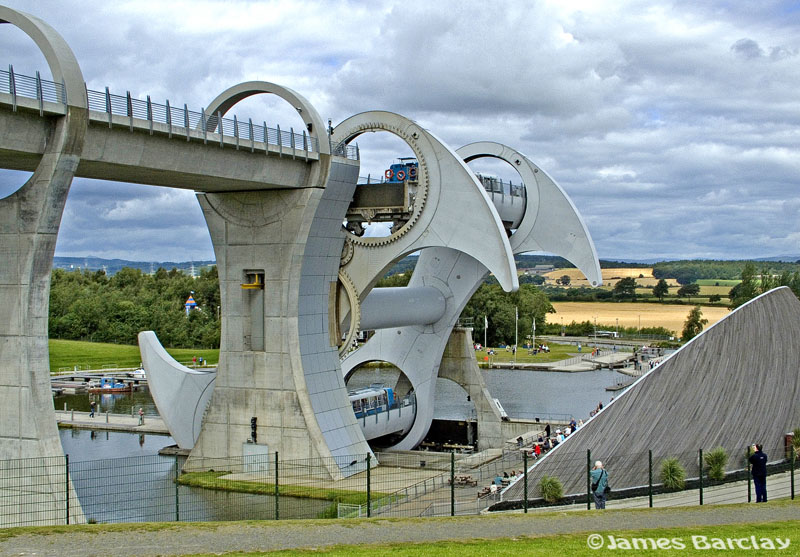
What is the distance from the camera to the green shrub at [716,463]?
20891 mm

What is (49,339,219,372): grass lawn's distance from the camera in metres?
72.2

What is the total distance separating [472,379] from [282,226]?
1349cm

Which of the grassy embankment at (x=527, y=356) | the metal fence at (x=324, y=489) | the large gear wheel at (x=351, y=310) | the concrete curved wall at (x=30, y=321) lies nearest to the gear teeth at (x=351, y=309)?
the large gear wheel at (x=351, y=310)

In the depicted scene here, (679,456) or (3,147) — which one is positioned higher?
(3,147)

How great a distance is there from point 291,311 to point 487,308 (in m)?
66.5

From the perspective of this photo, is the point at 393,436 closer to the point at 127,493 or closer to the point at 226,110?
the point at 127,493

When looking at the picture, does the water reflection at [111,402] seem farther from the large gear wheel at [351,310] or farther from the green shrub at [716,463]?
the green shrub at [716,463]

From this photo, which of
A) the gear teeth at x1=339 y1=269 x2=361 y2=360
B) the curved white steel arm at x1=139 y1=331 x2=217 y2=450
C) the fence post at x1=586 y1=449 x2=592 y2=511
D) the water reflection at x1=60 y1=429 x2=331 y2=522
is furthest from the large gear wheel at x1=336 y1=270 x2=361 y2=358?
the fence post at x1=586 y1=449 x2=592 y2=511

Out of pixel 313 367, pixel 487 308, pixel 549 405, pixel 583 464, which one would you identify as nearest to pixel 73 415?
pixel 313 367

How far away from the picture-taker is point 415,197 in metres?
32.0

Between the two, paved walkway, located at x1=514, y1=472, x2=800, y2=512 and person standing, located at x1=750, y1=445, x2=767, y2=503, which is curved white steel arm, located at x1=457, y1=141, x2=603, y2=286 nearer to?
paved walkway, located at x1=514, y1=472, x2=800, y2=512

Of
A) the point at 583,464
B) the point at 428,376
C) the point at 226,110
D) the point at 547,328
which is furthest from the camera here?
the point at 547,328

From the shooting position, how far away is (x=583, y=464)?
19.8m

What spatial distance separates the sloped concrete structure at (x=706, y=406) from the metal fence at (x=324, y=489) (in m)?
0.14
